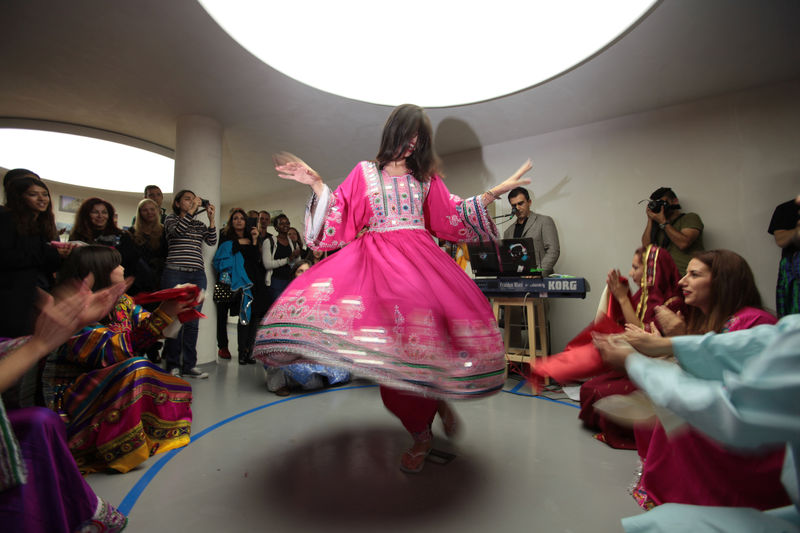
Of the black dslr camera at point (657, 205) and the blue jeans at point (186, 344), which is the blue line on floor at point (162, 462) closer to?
the blue jeans at point (186, 344)

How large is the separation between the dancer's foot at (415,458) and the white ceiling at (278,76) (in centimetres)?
293

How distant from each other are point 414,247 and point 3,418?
1.14 m

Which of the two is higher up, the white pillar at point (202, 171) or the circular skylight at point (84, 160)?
the circular skylight at point (84, 160)

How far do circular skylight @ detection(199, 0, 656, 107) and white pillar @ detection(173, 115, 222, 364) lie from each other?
138cm

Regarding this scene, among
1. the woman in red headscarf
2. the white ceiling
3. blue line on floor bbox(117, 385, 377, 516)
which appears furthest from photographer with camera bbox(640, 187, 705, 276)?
blue line on floor bbox(117, 385, 377, 516)

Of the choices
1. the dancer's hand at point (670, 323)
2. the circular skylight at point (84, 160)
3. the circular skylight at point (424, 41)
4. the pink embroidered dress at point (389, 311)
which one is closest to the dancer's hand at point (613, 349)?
the pink embroidered dress at point (389, 311)

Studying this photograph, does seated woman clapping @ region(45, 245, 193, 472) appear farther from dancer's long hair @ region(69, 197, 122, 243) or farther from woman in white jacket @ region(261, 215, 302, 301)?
woman in white jacket @ region(261, 215, 302, 301)

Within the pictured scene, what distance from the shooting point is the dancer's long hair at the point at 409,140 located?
1.64 meters

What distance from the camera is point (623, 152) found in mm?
3941

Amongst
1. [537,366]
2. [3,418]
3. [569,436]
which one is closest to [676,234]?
[569,436]

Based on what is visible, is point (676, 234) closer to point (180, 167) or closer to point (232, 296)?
point (232, 296)

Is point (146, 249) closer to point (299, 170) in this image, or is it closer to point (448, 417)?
point (299, 170)

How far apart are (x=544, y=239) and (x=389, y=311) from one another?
3108 millimetres

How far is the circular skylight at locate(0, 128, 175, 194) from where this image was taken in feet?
16.2
